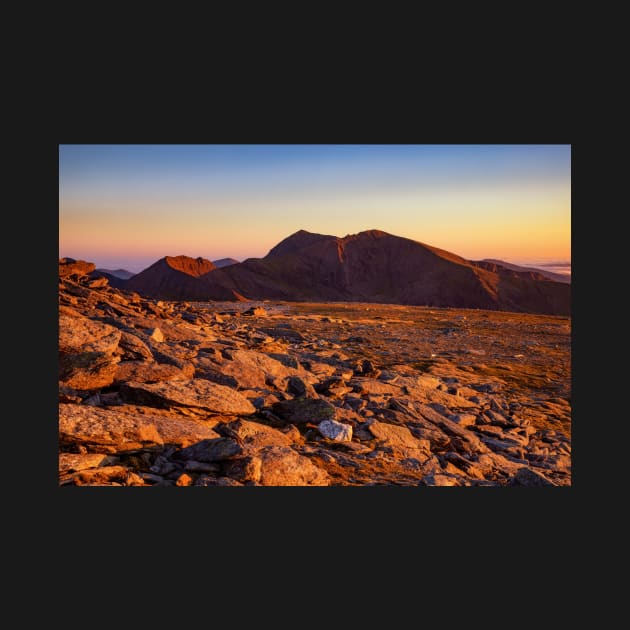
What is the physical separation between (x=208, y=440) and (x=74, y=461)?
2.11 m

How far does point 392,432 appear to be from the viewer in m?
9.74

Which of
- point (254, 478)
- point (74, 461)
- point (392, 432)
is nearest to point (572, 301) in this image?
point (392, 432)

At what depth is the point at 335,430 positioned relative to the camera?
30.5 ft

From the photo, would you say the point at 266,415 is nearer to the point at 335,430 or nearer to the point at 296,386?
the point at 335,430

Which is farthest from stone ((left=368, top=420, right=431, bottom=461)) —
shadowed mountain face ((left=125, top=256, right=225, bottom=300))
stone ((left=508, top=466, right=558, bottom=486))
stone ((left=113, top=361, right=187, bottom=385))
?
shadowed mountain face ((left=125, top=256, right=225, bottom=300))

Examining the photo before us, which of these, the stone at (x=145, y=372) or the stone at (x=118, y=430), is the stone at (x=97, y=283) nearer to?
the stone at (x=145, y=372)

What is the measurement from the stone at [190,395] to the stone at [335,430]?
1.52 m

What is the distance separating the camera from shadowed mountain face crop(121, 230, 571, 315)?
2581 inches

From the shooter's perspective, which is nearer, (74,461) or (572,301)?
(74,461)

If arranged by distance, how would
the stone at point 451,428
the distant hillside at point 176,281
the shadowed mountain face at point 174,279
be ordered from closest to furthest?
the stone at point 451,428
the distant hillside at point 176,281
the shadowed mountain face at point 174,279

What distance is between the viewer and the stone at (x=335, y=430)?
30.1 feet

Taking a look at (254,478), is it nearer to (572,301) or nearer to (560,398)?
(572,301)

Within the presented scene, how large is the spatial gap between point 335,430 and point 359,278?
9333 centimetres

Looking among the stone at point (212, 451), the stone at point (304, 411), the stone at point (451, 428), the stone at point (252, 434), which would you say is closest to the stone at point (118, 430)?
the stone at point (212, 451)
